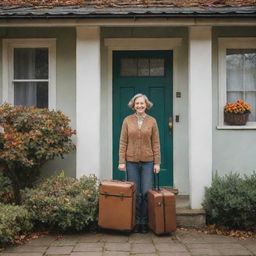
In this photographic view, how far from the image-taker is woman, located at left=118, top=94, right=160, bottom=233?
19.0ft

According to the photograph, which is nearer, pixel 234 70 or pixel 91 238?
pixel 91 238

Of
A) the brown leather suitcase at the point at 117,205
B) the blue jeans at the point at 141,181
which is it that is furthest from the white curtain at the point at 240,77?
the brown leather suitcase at the point at 117,205

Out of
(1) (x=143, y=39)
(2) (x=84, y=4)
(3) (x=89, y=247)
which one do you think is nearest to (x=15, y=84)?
(2) (x=84, y=4)

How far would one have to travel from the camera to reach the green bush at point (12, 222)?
5027mm

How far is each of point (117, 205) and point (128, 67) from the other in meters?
2.97

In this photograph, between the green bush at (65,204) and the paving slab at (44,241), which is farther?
the green bush at (65,204)

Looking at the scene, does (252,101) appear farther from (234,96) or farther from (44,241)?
Answer: (44,241)

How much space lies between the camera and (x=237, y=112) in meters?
6.79

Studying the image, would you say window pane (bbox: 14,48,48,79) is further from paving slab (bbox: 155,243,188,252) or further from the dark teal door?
paving slab (bbox: 155,243,188,252)

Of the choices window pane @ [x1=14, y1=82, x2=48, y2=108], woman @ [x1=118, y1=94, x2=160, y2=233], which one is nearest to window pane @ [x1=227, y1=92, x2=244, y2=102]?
woman @ [x1=118, y1=94, x2=160, y2=233]

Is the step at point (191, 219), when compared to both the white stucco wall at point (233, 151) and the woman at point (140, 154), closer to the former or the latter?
the woman at point (140, 154)

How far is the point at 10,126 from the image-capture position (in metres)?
6.21

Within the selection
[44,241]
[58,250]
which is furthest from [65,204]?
[58,250]

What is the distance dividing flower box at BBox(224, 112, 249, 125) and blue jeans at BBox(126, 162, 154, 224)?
6.34 feet
